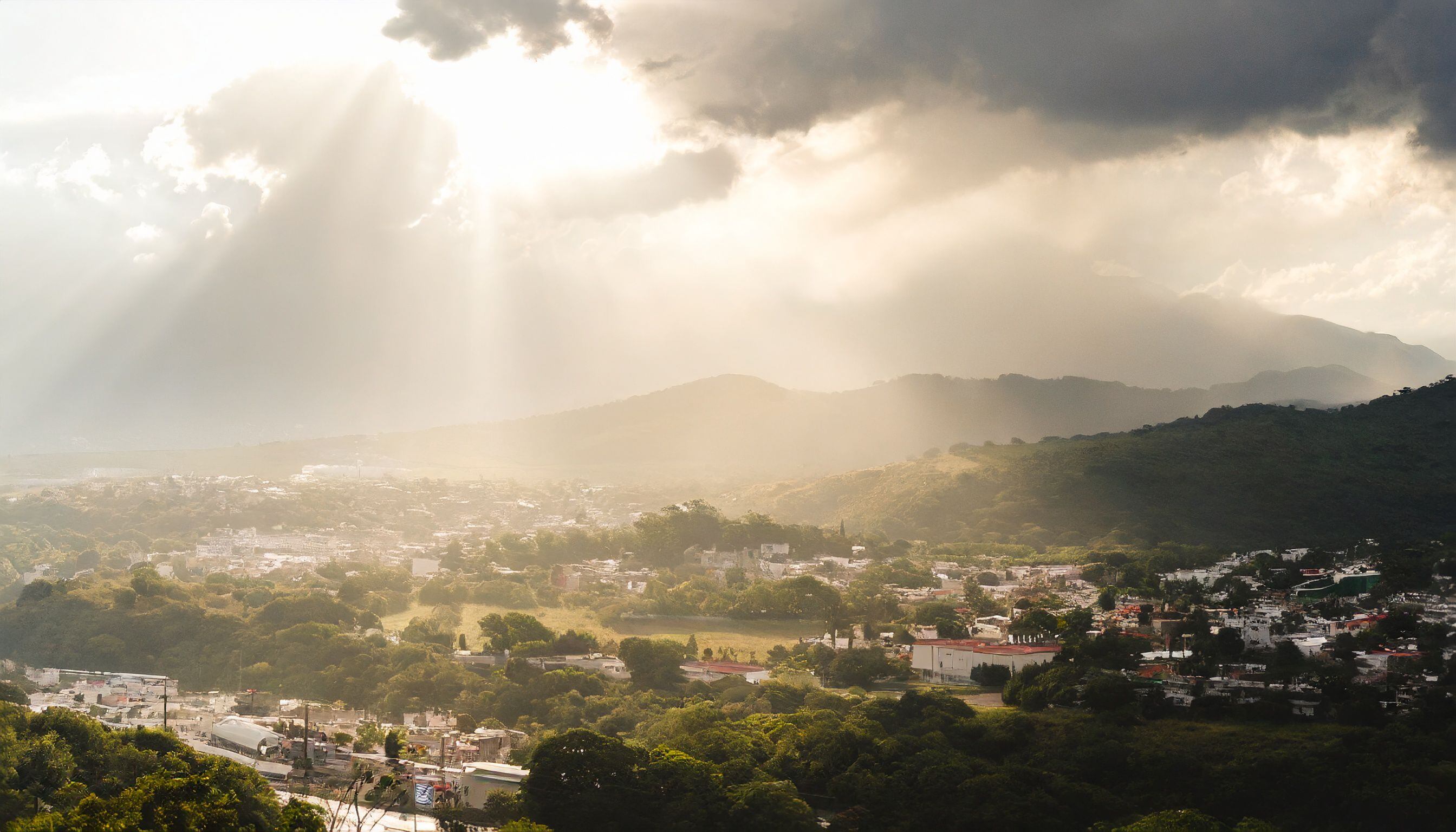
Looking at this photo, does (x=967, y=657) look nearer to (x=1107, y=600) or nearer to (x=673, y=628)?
(x=1107, y=600)

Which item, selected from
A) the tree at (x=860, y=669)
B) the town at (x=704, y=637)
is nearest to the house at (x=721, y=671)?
the town at (x=704, y=637)

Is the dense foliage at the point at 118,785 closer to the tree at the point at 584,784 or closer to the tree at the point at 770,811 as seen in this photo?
the tree at the point at 584,784

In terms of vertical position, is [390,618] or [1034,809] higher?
[390,618]

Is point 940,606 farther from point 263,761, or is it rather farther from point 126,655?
point 126,655

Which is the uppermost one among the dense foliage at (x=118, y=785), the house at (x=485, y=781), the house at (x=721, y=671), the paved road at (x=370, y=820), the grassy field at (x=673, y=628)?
the grassy field at (x=673, y=628)

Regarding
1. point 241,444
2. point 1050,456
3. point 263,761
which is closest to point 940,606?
point 263,761

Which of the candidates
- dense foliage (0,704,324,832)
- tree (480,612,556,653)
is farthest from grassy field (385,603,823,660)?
dense foliage (0,704,324,832)
